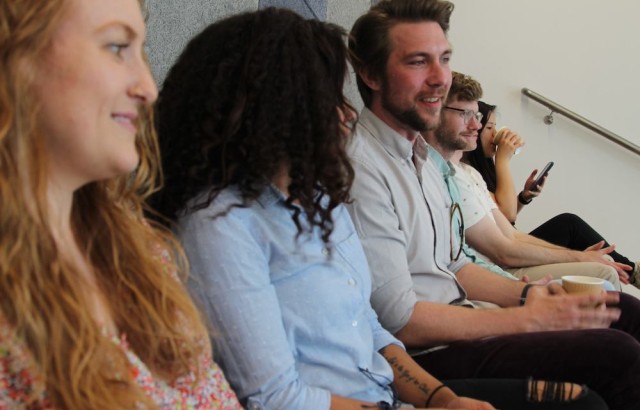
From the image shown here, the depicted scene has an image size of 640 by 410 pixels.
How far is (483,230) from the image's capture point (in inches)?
89.3

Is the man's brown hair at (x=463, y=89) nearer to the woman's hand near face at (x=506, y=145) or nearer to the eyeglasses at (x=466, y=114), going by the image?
the eyeglasses at (x=466, y=114)

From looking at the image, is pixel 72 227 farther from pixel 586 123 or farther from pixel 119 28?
pixel 586 123

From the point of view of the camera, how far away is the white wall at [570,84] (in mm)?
4059

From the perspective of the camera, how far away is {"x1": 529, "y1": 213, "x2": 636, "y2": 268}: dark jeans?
304cm

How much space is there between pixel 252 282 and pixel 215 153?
0.18 meters

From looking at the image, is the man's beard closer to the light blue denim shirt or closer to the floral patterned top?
the light blue denim shirt

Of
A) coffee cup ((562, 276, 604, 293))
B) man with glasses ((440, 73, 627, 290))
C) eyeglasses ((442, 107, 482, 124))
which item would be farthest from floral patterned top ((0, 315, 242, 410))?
eyeglasses ((442, 107, 482, 124))

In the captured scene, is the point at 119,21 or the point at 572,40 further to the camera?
the point at 572,40

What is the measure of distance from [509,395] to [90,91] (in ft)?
3.13

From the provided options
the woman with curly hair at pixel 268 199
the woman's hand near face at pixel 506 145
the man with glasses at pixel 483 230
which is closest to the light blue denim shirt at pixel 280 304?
the woman with curly hair at pixel 268 199

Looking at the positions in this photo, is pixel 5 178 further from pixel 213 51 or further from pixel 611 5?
pixel 611 5

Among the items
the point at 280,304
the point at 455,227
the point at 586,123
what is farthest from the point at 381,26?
the point at 586,123

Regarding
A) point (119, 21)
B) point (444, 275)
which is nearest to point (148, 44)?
point (119, 21)

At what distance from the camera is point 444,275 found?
154 centimetres
